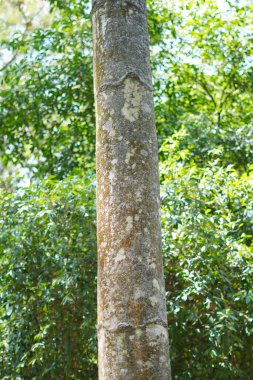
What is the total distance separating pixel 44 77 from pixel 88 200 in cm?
339

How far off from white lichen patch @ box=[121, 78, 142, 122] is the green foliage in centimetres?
293

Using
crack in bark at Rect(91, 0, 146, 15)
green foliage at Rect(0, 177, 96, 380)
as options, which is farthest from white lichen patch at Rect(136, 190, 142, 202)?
green foliage at Rect(0, 177, 96, 380)

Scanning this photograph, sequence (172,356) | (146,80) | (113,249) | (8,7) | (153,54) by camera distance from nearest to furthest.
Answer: (113,249) < (146,80) < (172,356) < (153,54) < (8,7)

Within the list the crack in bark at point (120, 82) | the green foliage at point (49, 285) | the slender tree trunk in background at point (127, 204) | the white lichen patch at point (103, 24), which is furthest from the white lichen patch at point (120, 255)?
the green foliage at point (49, 285)

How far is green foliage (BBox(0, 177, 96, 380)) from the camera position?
506cm

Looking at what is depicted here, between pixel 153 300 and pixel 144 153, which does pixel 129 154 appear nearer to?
pixel 144 153

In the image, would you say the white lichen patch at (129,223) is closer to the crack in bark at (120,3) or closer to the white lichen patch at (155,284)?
the white lichen patch at (155,284)

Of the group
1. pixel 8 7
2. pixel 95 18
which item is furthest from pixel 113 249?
pixel 8 7

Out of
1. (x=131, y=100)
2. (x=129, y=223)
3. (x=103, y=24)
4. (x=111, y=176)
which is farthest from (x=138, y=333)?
(x=103, y=24)

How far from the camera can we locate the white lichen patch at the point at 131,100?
2127 millimetres

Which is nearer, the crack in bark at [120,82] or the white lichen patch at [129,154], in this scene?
the white lichen patch at [129,154]

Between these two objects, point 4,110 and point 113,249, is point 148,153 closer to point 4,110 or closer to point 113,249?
point 113,249

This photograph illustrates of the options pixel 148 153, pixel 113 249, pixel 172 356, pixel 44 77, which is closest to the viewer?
pixel 113 249

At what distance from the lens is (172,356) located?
5.18 m
